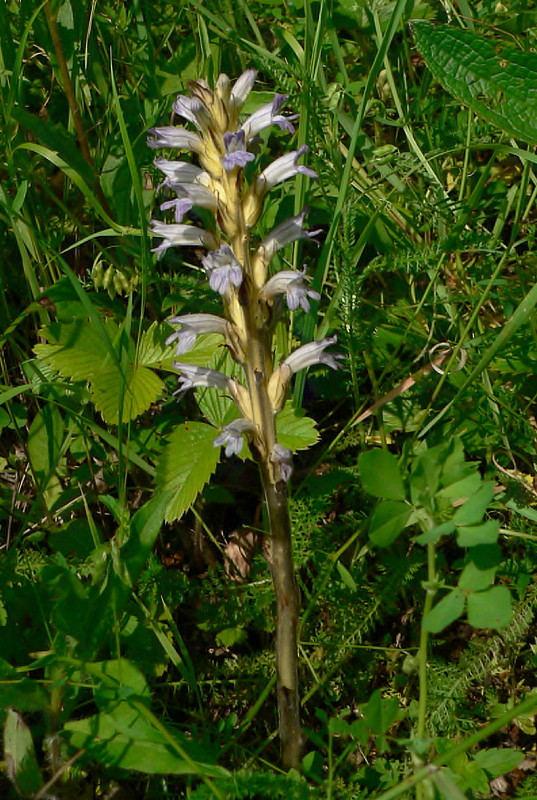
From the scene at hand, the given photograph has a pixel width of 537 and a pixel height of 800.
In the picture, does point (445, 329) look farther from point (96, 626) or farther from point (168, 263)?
point (96, 626)

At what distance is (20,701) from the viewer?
186 centimetres

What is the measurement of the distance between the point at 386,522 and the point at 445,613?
0.74 ft

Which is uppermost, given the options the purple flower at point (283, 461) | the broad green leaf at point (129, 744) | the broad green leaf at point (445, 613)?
the purple flower at point (283, 461)

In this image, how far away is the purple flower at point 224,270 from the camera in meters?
1.78

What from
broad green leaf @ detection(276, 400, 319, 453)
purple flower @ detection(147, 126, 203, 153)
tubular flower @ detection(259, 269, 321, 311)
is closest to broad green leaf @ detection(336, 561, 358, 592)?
broad green leaf @ detection(276, 400, 319, 453)

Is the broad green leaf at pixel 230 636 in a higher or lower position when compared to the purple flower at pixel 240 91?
lower

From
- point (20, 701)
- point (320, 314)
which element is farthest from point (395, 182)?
point (20, 701)

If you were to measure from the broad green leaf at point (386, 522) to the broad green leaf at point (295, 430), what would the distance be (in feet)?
2.49

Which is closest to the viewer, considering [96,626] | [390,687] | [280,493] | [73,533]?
[280,493]

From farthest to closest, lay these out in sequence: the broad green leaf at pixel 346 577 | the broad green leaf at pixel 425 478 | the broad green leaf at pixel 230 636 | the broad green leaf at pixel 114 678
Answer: the broad green leaf at pixel 230 636, the broad green leaf at pixel 346 577, the broad green leaf at pixel 114 678, the broad green leaf at pixel 425 478

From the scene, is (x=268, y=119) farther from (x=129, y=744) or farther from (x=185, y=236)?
(x=129, y=744)

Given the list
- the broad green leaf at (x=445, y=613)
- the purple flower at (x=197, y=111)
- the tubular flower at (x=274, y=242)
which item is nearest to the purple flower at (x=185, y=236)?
the tubular flower at (x=274, y=242)

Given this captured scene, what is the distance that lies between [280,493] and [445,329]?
143 cm

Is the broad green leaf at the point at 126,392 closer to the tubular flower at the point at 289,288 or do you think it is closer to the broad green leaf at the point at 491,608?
the tubular flower at the point at 289,288
